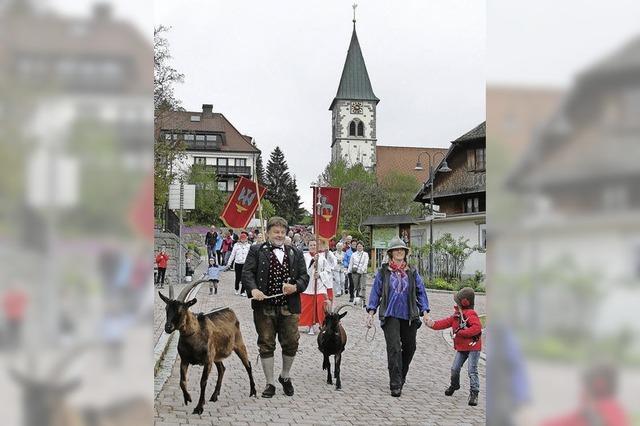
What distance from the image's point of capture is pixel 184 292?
772cm

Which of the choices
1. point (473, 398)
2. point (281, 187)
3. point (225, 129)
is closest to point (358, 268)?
point (473, 398)

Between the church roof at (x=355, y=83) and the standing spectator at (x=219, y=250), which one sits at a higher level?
the church roof at (x=355, y=83)

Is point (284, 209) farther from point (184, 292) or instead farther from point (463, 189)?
point (184, 292)

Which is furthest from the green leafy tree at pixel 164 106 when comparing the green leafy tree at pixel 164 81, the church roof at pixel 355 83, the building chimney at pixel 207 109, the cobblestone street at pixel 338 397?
the church roof at pixel 355 83

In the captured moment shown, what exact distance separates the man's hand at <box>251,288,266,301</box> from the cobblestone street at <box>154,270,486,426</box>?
1.08 m

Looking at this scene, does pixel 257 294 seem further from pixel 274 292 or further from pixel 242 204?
pixel 242 204

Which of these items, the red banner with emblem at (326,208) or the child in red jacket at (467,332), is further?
the red banner with emblem at (326,208)

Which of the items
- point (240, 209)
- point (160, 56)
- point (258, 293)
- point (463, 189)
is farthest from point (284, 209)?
point (258, 293)

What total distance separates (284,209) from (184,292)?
4143 inches

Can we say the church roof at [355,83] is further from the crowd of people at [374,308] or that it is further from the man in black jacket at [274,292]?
the man in black jacket at [274,292]

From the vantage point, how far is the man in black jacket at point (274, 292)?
8.30m

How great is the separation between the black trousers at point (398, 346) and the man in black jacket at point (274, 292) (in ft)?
3.53

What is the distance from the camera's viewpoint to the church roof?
392 ft

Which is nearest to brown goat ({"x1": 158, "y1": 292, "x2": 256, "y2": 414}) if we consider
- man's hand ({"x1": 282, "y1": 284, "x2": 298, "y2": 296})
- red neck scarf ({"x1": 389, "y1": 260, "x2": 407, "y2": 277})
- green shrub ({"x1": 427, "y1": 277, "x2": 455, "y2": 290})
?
man's hand ({"x1": 282, "y1": 284, "x2": 298, "y2": 296})
